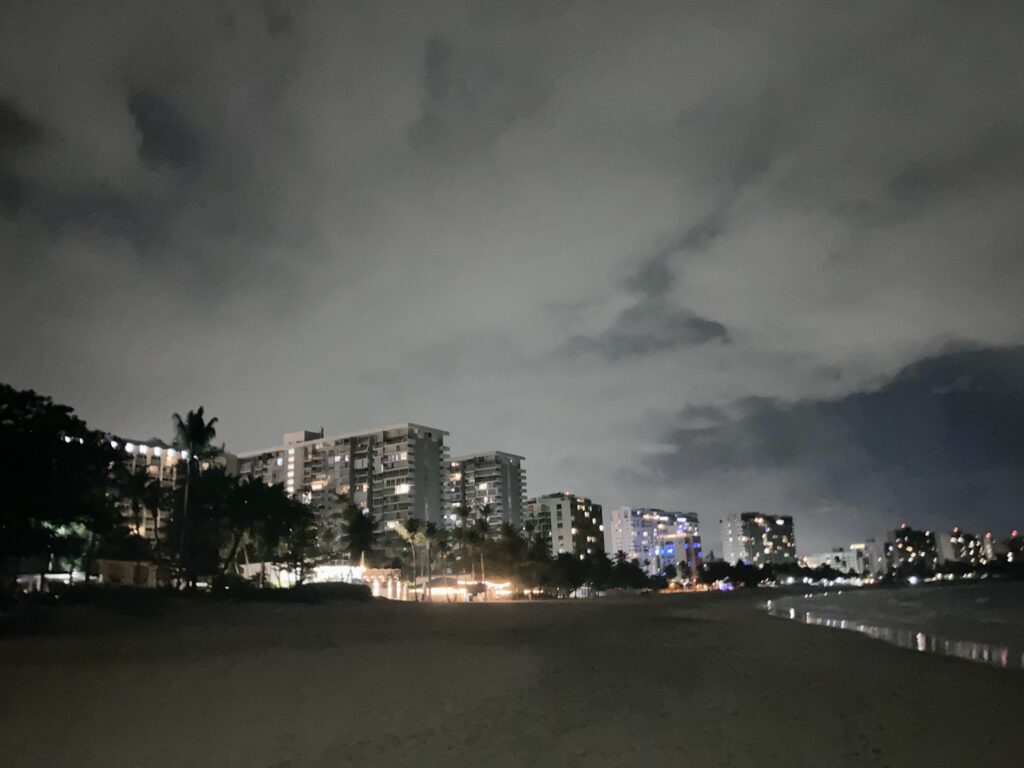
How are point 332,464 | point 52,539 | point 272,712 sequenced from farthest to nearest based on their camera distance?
point 332,464 < point 52,539 < point 272,712

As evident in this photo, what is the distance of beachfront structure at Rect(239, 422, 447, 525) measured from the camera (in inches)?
6767

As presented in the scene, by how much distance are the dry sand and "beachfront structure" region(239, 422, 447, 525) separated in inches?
5841

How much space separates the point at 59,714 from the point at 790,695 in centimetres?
1426

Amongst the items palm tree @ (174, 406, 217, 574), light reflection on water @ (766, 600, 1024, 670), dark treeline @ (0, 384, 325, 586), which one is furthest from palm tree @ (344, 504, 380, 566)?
light reflection on water @ (766, 600, 1024, 670)

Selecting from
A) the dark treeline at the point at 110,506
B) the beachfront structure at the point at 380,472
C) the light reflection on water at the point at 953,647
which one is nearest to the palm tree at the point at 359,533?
the dark treeline at the point at 110,506

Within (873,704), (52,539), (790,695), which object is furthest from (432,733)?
(52,539)

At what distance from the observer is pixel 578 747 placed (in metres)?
11.0

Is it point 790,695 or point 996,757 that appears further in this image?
point 790,695

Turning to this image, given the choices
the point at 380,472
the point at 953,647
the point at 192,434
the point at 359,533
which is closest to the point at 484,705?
the point at 953,647

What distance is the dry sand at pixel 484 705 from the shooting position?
1066cm

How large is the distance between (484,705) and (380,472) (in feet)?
543

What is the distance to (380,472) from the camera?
176 m

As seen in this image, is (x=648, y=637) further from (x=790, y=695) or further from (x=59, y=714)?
(x=59, y=714)

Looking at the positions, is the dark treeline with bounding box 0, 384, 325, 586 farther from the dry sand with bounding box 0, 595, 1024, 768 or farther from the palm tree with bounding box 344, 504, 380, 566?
the palm tree with bounding box 344, 504, 380, 566
